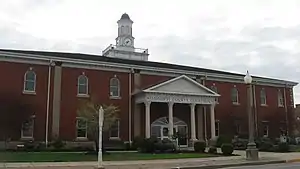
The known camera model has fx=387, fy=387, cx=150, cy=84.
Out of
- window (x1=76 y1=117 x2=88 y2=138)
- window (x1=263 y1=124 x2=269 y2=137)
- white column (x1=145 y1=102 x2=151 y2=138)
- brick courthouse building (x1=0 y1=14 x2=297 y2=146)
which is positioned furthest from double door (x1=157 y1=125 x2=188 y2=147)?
window (x1=263 y1=124 x2=269 y2=137)

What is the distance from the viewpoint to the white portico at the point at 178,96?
127ft

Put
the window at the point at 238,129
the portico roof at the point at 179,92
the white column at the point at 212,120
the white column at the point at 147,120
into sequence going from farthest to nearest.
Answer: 1. the window at the point at 238,129
2. the white column at the point at 212,120
3. the portico roof at the point at 179,92
4. the white column at the point at 147,120

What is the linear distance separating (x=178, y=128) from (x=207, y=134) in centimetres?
385

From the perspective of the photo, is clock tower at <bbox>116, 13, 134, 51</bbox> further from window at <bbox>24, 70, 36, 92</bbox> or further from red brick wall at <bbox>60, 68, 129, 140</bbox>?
window at <bbox>24, 70, 36, 92</bbox>

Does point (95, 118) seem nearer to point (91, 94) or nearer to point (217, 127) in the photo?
point (91, 94)

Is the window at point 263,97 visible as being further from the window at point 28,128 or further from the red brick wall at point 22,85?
the window at point 28,128

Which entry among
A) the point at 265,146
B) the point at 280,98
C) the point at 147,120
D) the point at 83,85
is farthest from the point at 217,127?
the point at 83,85

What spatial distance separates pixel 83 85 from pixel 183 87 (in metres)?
10.5

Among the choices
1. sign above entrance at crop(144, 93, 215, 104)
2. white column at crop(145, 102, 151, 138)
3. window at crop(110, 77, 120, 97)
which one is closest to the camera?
white column at crop(145, 102, 151, 138)

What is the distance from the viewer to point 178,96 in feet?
132

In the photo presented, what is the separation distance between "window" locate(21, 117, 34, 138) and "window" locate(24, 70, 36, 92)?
2888 mm

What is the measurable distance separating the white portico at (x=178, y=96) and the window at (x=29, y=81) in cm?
1046

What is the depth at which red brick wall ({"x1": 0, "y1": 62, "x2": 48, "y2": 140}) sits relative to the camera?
35.6 meters

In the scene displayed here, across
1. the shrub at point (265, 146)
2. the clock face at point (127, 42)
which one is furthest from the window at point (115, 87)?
the clock face at point (127, 42)
